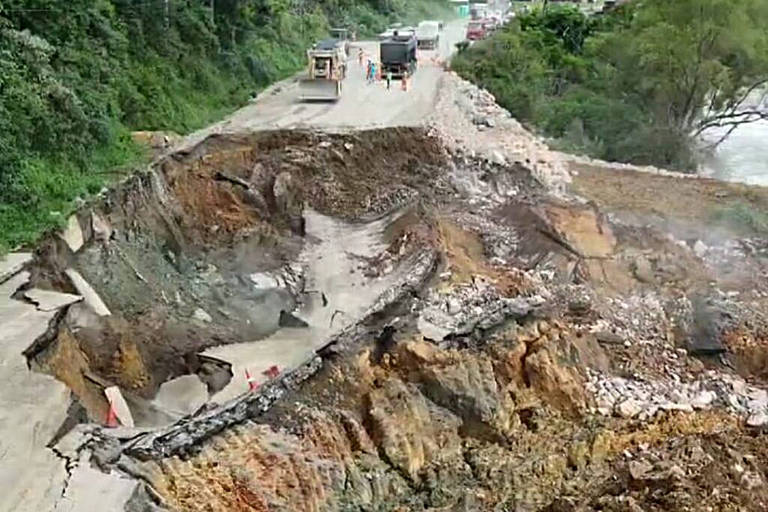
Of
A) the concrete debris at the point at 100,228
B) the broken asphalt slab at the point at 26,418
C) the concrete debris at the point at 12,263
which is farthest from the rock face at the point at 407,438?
the concrete debris at the point at 100,228

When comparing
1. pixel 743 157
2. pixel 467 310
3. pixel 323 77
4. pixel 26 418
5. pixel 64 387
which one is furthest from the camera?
pixel 743 157

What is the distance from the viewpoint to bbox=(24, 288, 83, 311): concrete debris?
14.9 meters

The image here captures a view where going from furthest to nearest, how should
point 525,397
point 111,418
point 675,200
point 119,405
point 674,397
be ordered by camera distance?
point 675,200 < point 674,397 < point 525,397 < point 119,405 < point 111,418

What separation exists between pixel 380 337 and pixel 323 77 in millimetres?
14082

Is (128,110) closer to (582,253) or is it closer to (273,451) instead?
(582,253)

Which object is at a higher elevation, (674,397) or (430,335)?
(430,335)

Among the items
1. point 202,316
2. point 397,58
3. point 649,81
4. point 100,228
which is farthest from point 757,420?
point 397,58

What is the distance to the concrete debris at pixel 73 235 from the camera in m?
17.3

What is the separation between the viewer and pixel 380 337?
52.9 ft

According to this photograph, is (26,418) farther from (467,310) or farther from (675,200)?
(675,200)

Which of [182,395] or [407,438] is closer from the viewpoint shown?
[407,438]

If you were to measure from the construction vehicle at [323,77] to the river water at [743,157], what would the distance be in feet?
44.1

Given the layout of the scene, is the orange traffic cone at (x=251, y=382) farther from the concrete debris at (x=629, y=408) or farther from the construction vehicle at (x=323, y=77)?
the construction vehicle at (x=323, y=77)

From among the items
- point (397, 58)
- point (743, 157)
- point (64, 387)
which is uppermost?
point (64, 387)
